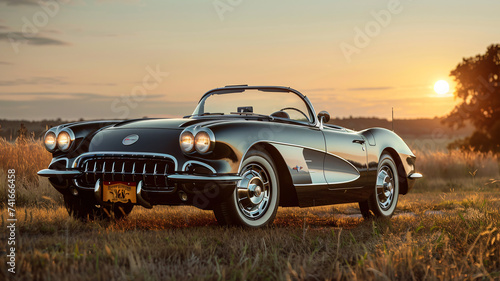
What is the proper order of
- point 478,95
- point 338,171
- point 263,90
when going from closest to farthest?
point 338,171, point 263,90, point 478,95

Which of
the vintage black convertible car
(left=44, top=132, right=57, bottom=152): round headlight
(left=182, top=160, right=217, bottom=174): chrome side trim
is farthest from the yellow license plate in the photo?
(left=44, top=132, right=57, bottom=152): round headlight

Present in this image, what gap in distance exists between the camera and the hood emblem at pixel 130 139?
5777mm

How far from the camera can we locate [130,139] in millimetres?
5828

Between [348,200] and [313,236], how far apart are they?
2022mm

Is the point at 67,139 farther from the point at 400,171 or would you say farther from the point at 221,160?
the point at 400,171

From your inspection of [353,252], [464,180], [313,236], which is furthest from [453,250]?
[464,180]

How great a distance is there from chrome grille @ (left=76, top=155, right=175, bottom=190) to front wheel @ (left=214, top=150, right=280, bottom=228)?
0.60 metres

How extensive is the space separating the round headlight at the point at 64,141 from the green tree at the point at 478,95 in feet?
136

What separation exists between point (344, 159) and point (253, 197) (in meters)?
1.82

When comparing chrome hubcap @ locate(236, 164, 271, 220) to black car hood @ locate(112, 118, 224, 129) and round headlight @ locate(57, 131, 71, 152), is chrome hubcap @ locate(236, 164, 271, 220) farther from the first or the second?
round headlight @ locate(57, 131, 71, 152)

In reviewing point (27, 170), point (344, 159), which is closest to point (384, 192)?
point (344, 159)

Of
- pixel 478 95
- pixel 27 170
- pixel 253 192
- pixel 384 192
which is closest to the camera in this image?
pixel 253 192

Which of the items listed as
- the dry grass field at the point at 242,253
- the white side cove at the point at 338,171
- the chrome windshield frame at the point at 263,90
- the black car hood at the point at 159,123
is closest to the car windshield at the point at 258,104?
the chrome windshield frame at the point at 263,90

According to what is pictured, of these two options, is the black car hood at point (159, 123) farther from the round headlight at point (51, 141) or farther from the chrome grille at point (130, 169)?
the round headlight at point (51, 141)
